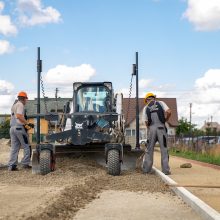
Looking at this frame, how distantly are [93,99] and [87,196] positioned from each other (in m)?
6.81

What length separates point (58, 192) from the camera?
954 centimetres

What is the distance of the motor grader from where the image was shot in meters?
13.3

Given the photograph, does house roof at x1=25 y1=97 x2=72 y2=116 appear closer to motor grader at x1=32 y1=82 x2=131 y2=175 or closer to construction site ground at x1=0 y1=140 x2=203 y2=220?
motor grader at x1=32 y1=82 x2=131 y2=175

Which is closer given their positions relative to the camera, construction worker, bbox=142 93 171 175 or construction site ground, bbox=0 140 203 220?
construction site ground, bbox=0 140 203 220

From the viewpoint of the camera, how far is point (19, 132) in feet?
49.1

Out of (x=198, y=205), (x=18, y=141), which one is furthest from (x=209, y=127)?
(x=198, y=205)

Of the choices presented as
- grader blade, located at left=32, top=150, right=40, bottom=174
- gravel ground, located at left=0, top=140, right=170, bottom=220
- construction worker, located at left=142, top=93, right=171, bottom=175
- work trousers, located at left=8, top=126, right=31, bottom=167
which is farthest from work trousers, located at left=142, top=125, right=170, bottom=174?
work trousers, located at left=8, top=126, right=31, bottom=167

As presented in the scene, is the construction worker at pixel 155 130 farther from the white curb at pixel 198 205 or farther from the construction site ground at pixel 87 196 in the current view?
the white curb at pixel 198 205

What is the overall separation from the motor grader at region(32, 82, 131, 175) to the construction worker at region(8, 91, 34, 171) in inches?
35.1

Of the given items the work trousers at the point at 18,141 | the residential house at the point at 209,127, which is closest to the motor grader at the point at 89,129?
the work trousers at the point at 18,141

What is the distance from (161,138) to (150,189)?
3597mm

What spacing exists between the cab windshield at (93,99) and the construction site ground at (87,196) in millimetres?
2319

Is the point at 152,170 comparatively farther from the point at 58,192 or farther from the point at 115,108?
the point at 58,192

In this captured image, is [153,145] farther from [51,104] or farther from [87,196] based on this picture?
[51,104]
